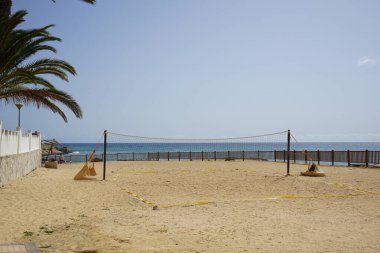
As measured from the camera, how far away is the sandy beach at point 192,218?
671 cm

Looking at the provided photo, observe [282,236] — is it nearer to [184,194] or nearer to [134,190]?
[184,194]

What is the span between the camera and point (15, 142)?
58.5ft

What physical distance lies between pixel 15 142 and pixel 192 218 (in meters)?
11.9

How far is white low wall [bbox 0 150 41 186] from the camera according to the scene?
14984 mm

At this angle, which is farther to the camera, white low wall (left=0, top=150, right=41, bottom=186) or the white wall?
the white wall

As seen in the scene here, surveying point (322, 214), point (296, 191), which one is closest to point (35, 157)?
point (296, 191)

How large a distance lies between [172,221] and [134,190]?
6.18m

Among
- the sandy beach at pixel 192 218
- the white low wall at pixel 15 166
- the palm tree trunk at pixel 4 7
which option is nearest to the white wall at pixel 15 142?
the white low wall at pixel 15 166

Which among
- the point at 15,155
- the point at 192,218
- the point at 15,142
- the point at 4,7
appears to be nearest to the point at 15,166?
the point at 15,155

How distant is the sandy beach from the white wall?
61.0 inches

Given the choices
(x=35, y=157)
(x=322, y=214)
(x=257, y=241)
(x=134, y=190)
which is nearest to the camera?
(x=257, y=241)

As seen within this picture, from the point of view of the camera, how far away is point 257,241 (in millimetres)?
6926

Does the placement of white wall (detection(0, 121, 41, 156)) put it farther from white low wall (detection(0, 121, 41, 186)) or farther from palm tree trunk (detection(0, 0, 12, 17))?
palm tree trunk (detection(0, 0, 12, 17))

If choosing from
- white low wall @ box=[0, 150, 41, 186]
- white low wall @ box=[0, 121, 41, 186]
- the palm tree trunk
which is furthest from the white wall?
the palm tree trunk
